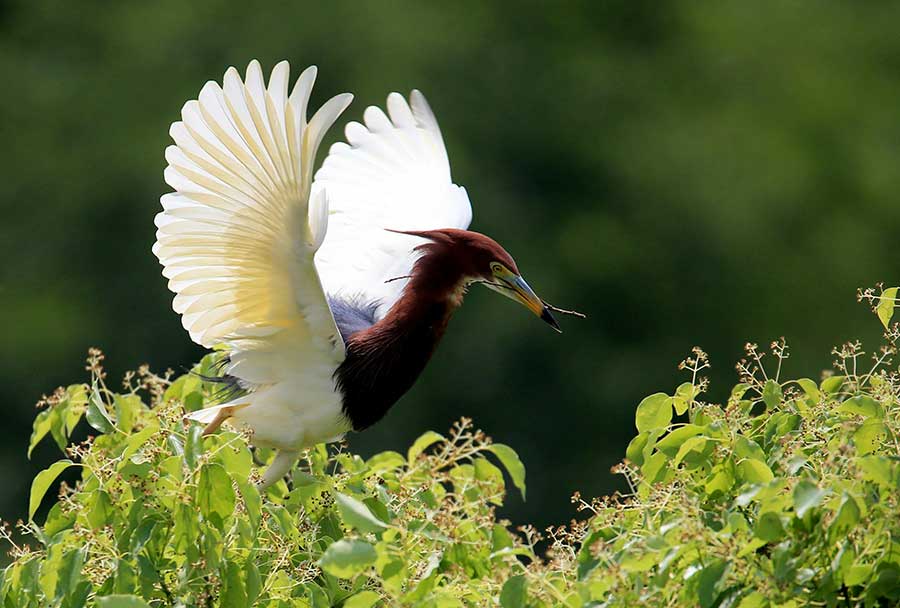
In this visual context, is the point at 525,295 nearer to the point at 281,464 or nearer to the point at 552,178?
the point at 281,464

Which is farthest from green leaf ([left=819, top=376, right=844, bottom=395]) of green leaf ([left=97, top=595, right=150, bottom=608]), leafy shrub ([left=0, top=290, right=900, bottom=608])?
green leaf ([left=97, top=595, right=150, bottom=608])

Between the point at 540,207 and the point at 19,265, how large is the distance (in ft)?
8.41

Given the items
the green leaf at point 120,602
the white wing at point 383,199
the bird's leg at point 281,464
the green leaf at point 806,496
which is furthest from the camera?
the white wing at point 383,199

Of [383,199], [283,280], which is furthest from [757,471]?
[383,199]

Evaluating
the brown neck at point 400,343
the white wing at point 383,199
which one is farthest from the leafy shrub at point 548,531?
the white wing at point 383,199

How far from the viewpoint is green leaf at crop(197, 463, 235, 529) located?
1.22 metres

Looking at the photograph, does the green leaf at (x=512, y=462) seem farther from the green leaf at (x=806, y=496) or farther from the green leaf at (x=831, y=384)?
the green leaf at (x=806, y=496)

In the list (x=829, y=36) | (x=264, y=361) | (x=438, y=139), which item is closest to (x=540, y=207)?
(x=829, y=36)

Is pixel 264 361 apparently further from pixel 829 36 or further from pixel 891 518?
pixel 829 36

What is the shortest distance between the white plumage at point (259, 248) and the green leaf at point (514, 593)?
0.71 metres

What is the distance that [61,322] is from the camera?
6.39 meters

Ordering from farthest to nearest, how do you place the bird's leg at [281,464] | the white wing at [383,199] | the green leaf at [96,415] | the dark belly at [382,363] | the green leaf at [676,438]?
the white wing at [383,199] → the dark belly at [382,363] → the bird's leg at [281,464] → the green leaf at [96,415] → the green leaf at [676,438]

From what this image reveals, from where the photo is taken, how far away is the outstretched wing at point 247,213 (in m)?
1.71

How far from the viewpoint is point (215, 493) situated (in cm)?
123
